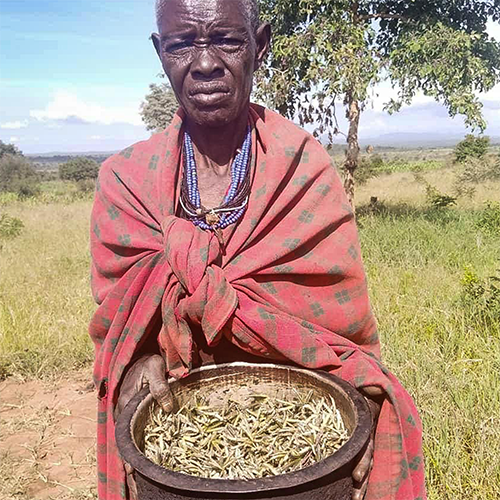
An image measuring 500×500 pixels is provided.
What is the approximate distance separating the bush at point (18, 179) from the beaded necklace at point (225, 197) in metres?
21.3

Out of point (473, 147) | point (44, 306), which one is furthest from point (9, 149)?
point (44, 306)

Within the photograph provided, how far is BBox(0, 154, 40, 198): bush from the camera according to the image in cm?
2358

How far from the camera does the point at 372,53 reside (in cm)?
821

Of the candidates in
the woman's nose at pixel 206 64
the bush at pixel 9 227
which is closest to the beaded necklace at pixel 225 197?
the woman's nose at pixel 206 64

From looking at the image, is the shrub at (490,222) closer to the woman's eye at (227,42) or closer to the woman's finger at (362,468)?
the woman's eye at (227,42)

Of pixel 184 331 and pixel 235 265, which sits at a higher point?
pixel 235 265

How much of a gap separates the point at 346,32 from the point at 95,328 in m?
6.81

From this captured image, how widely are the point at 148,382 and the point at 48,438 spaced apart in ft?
8.51

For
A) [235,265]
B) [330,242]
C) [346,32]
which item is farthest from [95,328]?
[346,32]

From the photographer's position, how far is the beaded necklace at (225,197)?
1572 millimetres

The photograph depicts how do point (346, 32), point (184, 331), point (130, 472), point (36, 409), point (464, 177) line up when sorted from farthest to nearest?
point (464, 177) < point (346, 32) < point (36, 409) < point (184, 331) < point (130, 472)

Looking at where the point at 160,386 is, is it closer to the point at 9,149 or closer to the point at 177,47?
the point at 177,47

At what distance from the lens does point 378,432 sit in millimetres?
1570

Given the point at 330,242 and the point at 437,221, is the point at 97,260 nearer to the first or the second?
the point at 330,242
